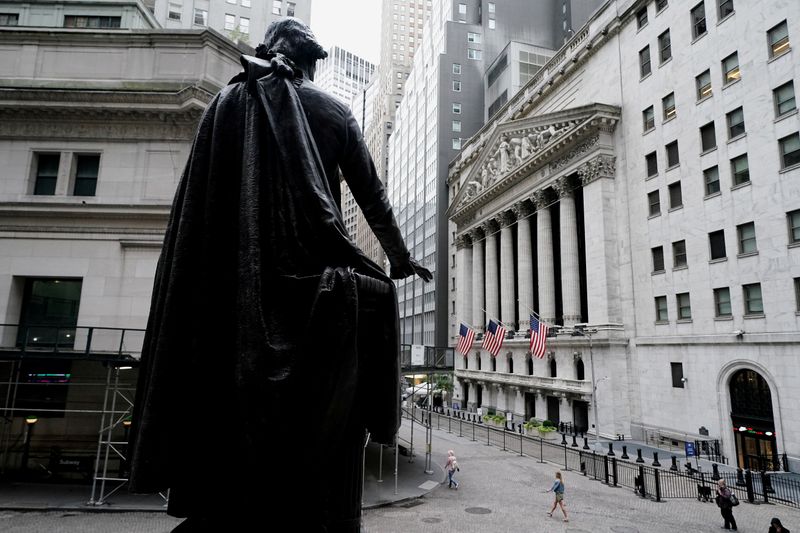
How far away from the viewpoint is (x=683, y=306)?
33.1 meters

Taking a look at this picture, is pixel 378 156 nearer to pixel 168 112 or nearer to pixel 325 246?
→ pixel 168 112

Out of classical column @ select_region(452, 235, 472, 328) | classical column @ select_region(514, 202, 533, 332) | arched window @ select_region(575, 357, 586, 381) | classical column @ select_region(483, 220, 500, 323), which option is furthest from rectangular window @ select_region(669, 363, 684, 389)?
classical column @ select_region(452, 235, 472, 328)

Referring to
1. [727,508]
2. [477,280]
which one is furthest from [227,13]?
[727,508]

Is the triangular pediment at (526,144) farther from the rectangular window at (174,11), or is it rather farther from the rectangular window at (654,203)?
the rectangular window at (174,11)

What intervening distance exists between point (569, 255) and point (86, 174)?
36566 millimetres

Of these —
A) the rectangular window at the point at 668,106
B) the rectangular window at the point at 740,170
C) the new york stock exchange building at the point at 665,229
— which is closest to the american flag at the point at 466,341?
the new york stock exchange building at the point at 665,229

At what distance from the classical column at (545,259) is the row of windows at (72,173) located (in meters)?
38.1

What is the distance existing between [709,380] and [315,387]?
112ft

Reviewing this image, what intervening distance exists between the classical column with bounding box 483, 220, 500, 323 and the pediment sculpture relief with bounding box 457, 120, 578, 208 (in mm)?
4724

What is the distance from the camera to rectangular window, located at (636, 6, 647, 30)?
3906 cm

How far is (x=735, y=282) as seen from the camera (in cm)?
2883

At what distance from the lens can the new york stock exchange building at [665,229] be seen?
88.8 feet

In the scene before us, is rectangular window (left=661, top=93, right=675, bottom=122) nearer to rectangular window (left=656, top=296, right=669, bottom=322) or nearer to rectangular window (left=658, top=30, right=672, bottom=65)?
rectangular window (left=658, top=30, right=672, bottom=65)

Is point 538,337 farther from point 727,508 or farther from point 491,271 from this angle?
point 491,271
